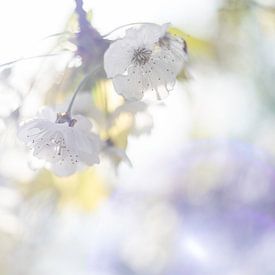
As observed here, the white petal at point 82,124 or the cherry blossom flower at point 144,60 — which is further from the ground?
the cherry blossom flower at point 144,60

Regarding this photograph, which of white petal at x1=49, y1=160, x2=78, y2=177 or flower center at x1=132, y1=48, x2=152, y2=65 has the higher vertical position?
flower center at x1=132, y1=48, x2=152, y2=65

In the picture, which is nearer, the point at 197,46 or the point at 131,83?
the point at 131,83

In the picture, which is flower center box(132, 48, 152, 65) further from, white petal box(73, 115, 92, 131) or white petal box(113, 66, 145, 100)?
white petal box(73, 115, 92, 131)

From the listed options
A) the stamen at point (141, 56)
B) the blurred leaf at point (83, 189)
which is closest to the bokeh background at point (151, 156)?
the blurred leaf at point (83, 189)

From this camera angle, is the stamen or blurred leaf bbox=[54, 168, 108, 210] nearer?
the stamen

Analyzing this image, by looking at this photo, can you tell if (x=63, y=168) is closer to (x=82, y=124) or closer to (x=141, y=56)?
(x=82, y=124)

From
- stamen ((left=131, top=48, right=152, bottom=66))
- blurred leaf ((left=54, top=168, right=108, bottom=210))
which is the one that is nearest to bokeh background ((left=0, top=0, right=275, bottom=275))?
blurred leaf ((left=54, top=168, right=108, bottom=210))

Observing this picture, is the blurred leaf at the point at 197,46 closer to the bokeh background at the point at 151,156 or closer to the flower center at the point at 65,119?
the bokeh background at the point at 151,156

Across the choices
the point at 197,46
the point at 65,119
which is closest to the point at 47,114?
the point at 65,119
